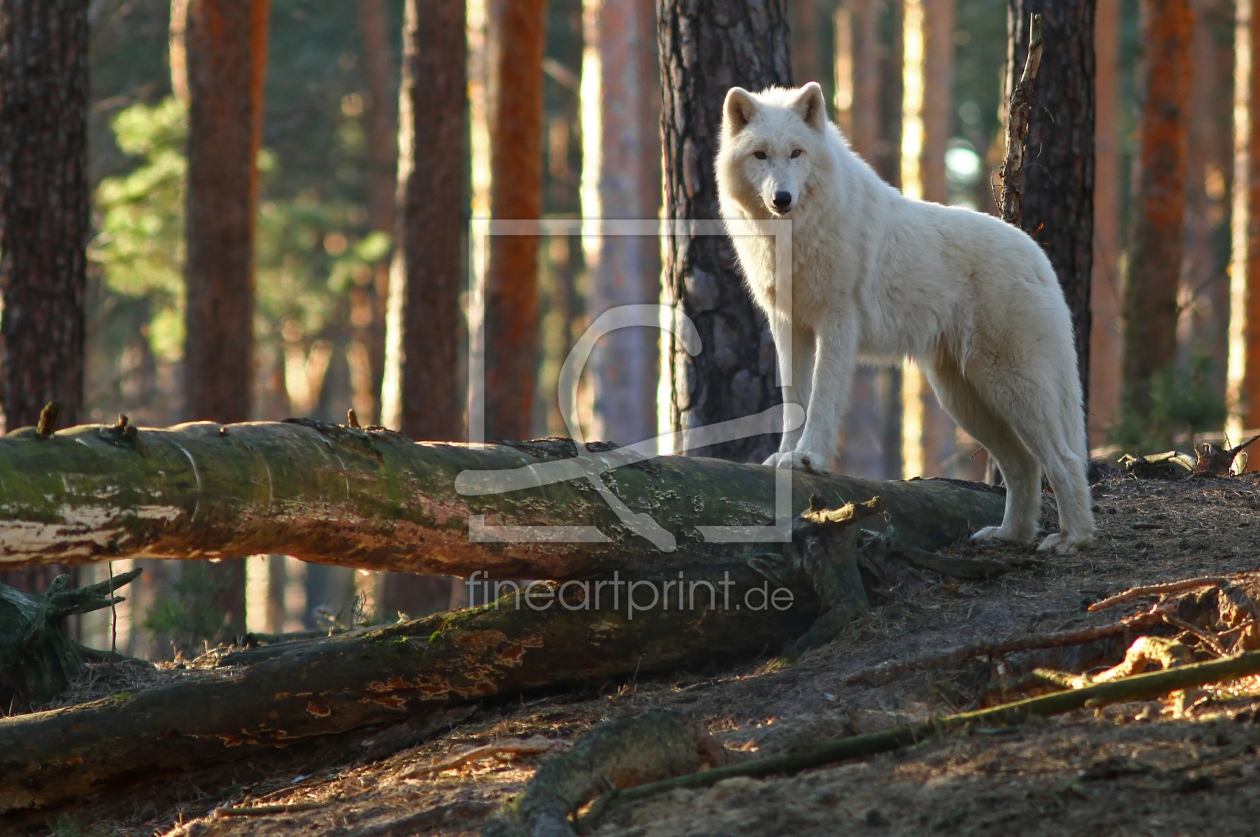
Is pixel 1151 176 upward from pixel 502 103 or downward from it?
downward

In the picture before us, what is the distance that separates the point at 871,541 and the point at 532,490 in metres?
1.50

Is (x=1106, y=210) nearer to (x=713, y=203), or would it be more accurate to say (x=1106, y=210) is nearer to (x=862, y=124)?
(x=862, y=124)

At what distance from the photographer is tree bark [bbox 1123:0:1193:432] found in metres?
11.1

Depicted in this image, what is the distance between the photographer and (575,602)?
445 centimetres

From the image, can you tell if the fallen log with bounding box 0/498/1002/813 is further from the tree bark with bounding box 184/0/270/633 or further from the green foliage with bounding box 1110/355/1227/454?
the tree bark with bounding box 184/0/270/633

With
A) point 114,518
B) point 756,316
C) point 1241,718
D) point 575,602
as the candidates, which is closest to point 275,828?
point 114,518

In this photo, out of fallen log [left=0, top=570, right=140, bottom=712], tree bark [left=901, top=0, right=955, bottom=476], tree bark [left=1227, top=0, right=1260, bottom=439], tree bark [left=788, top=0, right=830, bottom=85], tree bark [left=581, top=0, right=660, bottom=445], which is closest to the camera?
fallen log [left=0, top=570, right=140, bottom=712]

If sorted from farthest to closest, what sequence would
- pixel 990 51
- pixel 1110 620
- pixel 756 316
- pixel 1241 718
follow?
pixel 990 51
pixel 756 316
pixel 1110 620
pixel 1241 718

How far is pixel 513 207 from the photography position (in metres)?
11.7

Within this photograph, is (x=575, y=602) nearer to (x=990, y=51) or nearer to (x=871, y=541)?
(x=871, y=541)

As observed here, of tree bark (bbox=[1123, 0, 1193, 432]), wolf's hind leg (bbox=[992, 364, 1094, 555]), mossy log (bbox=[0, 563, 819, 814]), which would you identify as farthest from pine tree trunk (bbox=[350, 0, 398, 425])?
wolf's hind leg (bbox=[992, 364, 1094, 555])

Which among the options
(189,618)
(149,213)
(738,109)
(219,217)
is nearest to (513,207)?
(219,217)

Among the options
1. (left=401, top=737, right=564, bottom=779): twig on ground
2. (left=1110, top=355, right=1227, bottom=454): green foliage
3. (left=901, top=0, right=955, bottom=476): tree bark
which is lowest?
(left=401, top=737, right=564, bottom=779): twig on ground

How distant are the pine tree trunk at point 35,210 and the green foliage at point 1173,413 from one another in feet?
28.2
